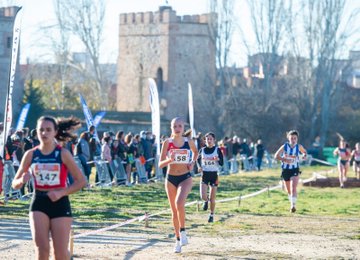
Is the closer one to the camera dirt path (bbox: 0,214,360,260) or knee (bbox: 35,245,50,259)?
knee (bbox: 35,245,50,259)

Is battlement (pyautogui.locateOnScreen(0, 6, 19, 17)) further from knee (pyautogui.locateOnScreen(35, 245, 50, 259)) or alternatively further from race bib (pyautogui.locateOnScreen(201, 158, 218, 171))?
knee (pyautogui.locateOnScreen(35, 245, 50, 259))

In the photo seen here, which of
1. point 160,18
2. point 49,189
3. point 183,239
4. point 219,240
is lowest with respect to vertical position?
point 219,240

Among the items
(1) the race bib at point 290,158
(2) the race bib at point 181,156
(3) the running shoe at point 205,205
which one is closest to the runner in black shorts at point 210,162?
(3) the running shoe at point 205,205

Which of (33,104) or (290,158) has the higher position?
(33,104)

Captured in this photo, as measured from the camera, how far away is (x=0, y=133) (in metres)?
22.8

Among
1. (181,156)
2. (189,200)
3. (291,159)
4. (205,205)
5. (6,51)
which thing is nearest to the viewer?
(181,156)

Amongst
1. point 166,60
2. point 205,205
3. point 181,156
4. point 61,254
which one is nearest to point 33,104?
point 166,60

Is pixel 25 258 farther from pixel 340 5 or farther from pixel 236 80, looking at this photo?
pixel 236 80

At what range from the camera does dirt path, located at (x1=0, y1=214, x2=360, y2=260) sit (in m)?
14.8

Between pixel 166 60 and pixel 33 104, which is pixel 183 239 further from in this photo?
pixel 166 60

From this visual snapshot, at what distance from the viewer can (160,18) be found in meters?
96.6

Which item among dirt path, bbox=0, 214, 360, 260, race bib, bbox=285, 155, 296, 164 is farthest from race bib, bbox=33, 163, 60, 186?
race bib, bbox=285, 155, 296, 164

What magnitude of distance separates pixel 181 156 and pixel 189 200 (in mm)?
11126

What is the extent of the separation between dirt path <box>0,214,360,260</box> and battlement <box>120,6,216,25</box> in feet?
235
